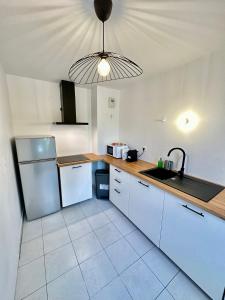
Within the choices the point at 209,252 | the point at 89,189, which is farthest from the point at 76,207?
the point at 209,252

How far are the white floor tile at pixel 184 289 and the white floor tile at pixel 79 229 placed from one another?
3.70 ft

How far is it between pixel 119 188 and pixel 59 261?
1192 mm

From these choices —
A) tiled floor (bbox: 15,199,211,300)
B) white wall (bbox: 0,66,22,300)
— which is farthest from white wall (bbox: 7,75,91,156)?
tiled floor (bbox: 15,199,211,300)

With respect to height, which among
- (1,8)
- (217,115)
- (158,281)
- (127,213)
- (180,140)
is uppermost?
(1,8)

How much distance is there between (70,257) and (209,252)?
1.42 m

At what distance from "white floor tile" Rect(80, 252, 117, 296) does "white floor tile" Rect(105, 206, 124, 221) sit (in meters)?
0.64

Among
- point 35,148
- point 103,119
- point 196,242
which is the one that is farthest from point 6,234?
point 103,119

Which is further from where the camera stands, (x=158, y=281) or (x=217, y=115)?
(x=217, y=115)

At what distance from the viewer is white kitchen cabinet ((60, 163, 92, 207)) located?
7.39 feet

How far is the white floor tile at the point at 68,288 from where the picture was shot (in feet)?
3.86

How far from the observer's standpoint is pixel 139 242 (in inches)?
68.1

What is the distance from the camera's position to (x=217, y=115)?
1449 mm

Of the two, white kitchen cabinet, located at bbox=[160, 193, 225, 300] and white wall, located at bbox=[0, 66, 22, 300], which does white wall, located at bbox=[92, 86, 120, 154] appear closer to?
white wall, located at bbox=[0, 66, 22, 300]

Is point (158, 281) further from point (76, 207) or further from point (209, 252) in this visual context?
point (76, 207)
